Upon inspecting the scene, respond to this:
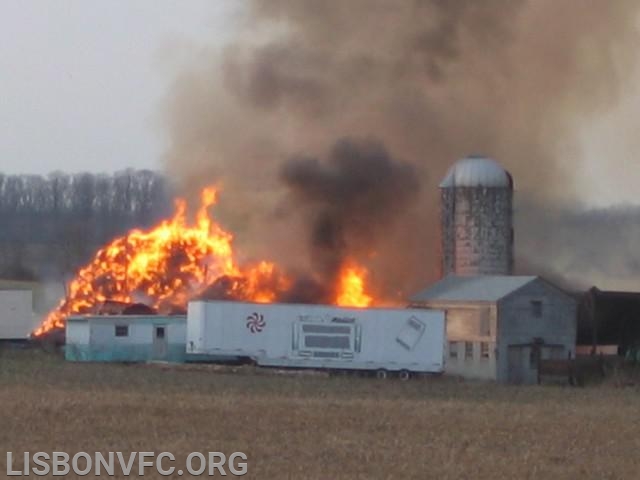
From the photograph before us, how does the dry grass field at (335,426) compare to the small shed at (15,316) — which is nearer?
the dry grass field at (335,426)

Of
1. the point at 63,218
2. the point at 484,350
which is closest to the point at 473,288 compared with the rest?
the point at 484,350

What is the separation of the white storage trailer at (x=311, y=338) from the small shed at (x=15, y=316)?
12.9 m

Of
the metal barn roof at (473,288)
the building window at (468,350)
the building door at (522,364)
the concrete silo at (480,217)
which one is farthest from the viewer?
the concrete silo at (480,217)

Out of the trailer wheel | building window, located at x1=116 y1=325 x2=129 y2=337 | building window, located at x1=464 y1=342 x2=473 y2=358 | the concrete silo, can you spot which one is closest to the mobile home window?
building window, located at x1=464 y1=342 x2=473 y2=358

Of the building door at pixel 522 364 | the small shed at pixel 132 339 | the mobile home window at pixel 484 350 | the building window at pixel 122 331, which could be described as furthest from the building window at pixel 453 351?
the building window at pixel 122 331

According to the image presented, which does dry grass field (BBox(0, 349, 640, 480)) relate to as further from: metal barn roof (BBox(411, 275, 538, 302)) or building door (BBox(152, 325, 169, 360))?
metal barn roof (BBox(411, 275, 538, 302))

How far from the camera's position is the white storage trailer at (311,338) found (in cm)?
4850

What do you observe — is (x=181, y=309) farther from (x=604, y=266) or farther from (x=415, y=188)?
(x=604, y=266)

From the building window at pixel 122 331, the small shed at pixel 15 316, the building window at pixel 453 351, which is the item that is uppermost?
the small shed at pixel 15 316

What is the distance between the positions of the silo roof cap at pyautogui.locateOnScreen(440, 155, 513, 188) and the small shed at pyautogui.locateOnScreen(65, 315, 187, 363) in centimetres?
1587

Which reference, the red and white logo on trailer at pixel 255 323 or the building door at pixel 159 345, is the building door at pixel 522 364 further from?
the building door at pixel 159 345

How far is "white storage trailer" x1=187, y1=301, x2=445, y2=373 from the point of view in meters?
48.5

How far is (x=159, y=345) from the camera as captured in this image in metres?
51.6

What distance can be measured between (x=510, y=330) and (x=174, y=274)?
15.7 m
